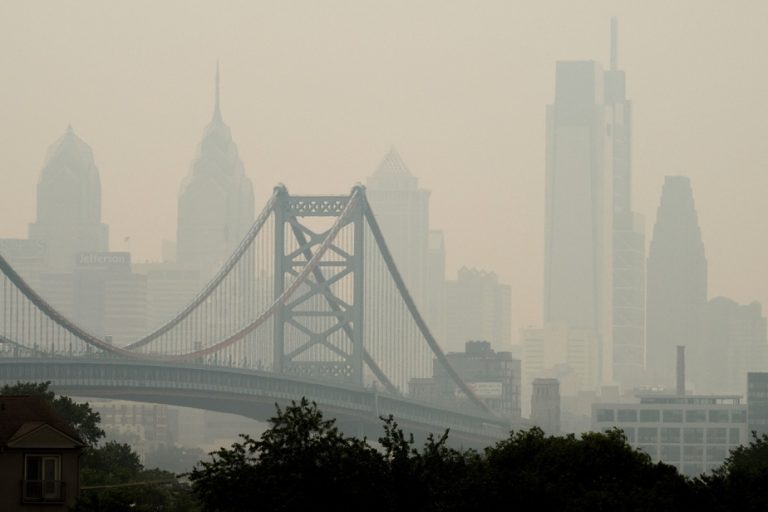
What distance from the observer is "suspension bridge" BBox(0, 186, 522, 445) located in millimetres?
115625

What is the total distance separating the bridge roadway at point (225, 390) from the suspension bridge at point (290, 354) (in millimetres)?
76

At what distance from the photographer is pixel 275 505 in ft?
139

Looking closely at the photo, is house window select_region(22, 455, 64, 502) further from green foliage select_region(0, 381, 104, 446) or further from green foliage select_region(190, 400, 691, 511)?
green foliage select_region(0, 381, 104, 446)

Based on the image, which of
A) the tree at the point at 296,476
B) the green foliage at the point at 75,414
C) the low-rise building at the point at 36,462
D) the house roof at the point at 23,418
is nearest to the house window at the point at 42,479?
the low-rise building at the point at 36,462

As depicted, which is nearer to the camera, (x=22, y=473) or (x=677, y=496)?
(x=22, y=473)

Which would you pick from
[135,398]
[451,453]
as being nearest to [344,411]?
[135,398]

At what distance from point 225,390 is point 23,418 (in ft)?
266

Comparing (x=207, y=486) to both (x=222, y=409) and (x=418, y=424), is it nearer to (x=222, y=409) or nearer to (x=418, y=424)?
(x=222, y=409)

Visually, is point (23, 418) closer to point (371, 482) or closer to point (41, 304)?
point (371, 482)

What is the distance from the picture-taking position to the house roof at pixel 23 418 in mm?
41875

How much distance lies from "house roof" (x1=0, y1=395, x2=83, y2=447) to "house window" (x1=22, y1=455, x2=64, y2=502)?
47 centimetres

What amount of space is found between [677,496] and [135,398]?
245ft

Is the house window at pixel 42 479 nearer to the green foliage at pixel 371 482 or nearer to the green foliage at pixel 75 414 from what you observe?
the green foliage at pixel 371 482

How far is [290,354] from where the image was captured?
472 feet
